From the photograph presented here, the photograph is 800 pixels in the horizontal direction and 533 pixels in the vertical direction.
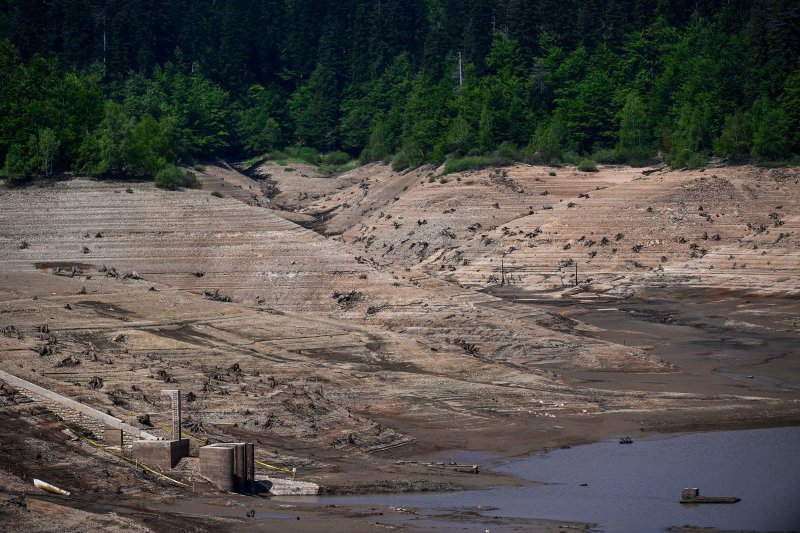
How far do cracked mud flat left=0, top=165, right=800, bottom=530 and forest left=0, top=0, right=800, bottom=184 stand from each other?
6.80 m

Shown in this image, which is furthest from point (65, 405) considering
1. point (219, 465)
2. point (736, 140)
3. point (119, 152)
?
point (736, 140)

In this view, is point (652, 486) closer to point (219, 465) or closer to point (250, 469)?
point (250, 469)

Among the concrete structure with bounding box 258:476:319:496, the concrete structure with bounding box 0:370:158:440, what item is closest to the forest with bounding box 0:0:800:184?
the concrete structure with bounding box 0:370:158:440

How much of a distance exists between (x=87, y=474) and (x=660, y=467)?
1569cm

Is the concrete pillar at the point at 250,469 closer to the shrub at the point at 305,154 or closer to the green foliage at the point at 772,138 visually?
the green foliage at the point at 772,138

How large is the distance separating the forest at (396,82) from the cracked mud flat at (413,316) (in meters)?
6.80

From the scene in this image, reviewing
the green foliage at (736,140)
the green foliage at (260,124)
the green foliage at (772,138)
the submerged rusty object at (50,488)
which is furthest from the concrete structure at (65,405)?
the green foliage at (260,124)

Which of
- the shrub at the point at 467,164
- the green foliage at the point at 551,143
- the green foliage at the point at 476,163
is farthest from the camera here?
the green foliage at the point at 551,143

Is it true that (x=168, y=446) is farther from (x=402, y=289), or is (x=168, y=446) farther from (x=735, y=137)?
(x=735, y=137)

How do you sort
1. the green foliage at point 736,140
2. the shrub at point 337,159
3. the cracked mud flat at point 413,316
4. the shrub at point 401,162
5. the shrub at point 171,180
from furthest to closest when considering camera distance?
the shrub at point 337,159
the shrub at point 401,162
the green foliage at point 736,140
the shrub at point 171,180
the cracked mud flat at point 413,316

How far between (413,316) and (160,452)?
28.2 m

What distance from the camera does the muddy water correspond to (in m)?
34.4

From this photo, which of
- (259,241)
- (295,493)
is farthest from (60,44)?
(295,493)

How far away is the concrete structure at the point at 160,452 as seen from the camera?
36.2m
